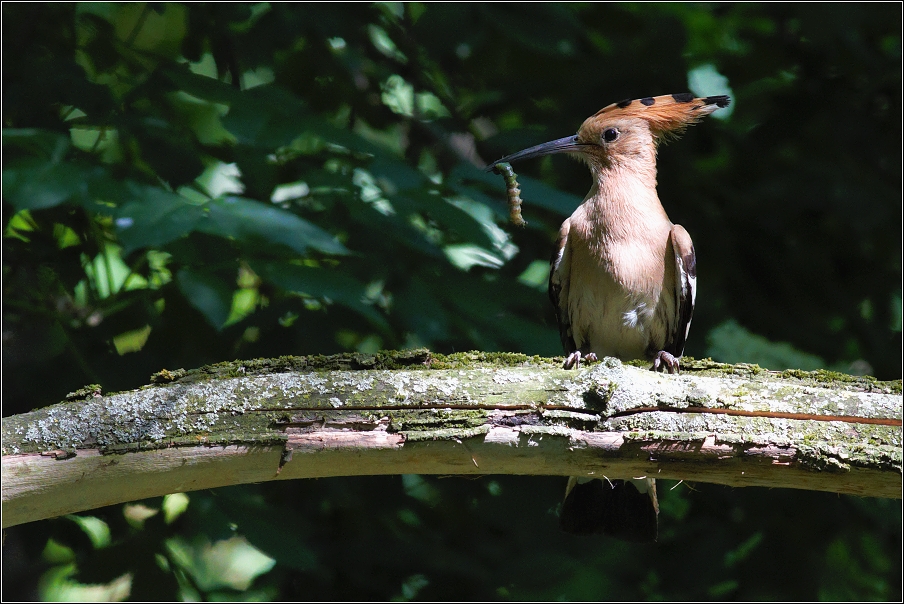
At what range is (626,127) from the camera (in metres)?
4.40

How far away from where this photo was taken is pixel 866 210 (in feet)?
15.2

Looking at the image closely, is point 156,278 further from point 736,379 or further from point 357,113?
point 736,379

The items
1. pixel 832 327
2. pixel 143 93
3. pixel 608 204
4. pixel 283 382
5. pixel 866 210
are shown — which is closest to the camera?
pixel 283 382

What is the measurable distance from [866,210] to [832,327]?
2.70ft

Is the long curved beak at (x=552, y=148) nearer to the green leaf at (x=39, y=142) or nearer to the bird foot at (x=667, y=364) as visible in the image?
the bird foot at (x=667, y=364)

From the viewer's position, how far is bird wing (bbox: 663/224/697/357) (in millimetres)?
4000

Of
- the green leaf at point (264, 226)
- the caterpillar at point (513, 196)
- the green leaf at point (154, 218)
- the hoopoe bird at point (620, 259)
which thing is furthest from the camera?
the hoopoe bird at point (620, 259)

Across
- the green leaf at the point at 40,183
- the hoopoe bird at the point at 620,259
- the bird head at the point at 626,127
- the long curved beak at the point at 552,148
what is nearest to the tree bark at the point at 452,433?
the green leaf at the point at 40,183

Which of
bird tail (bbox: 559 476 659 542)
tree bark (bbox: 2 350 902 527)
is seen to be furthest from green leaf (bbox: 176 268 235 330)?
bird tail (bbox: 559 476 659 542)

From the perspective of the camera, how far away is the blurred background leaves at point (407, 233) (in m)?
3.37

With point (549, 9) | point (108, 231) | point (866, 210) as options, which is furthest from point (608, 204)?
point (108, 231)

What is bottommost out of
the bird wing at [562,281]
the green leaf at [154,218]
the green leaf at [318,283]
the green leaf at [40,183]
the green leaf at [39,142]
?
the bird wing at [562,281]

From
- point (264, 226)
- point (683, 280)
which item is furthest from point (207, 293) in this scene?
point (683, 280)

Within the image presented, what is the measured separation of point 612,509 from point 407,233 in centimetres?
148
